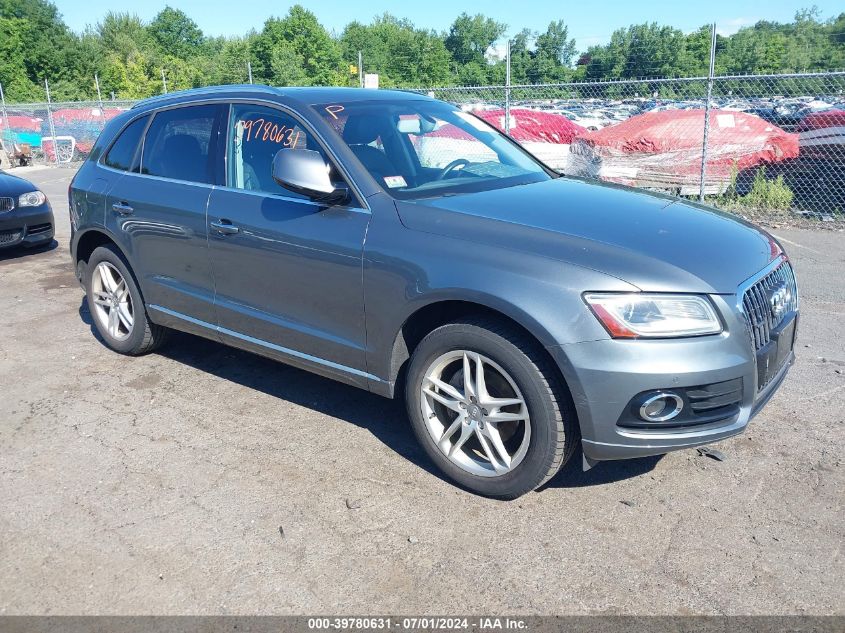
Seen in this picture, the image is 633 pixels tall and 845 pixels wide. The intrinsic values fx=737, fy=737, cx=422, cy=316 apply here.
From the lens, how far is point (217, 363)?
523cm

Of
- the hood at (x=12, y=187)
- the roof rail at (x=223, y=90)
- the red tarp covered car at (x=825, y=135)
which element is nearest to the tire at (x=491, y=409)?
the roof rail at (x=223, y=90)

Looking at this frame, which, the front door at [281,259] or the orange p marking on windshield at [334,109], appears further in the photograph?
the orange p marking on windshield at [334,109]

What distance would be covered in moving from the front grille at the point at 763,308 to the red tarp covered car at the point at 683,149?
8113mm

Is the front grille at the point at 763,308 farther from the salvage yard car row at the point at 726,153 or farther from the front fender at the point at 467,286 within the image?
the salvage yard car row at the point at 726,153

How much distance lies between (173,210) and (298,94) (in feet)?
3.45

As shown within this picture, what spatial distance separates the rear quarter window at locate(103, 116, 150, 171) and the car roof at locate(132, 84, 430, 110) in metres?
0.29

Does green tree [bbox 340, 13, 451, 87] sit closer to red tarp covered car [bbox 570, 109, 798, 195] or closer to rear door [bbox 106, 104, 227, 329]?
red tarp covered car [bbox 570, 109, 798, 195]

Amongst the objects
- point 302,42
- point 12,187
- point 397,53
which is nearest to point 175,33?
point 302,42

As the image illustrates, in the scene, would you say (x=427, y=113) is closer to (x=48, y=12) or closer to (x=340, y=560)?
(x=340, y=560)

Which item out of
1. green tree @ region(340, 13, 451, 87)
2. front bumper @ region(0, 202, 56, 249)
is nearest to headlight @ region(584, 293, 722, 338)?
front bumper @ region(0, 202, 56, 249)

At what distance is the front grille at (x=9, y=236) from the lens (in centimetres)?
881

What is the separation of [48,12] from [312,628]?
265 ft

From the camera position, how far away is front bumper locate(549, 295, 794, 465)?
113 inches

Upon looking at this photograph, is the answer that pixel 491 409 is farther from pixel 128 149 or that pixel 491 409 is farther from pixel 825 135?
pixel 825 135
